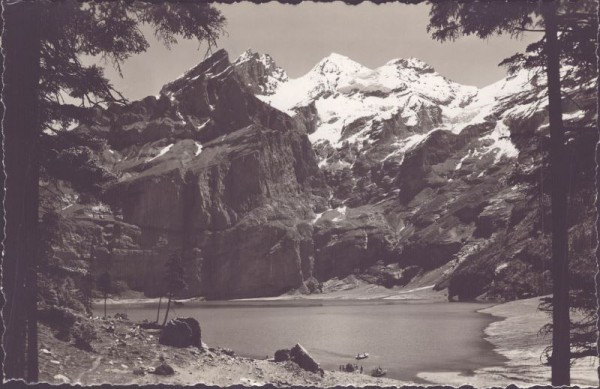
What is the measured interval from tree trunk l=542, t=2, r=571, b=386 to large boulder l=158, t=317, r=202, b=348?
1983 cm

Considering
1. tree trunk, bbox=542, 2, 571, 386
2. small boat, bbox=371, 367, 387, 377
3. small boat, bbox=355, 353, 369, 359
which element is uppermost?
tree trunk, bbox=542, 2, 571, 386

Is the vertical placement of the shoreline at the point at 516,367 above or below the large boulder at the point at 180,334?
below

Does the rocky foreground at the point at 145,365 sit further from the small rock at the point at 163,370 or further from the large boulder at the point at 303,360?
the large boulder at the point at 303,360

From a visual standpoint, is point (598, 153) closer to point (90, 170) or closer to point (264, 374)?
point (90, 170)

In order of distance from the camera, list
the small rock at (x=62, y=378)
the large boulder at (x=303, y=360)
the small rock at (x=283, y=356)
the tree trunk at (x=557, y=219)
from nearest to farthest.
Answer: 1. the tree trunk at (x=557, y=219)
2. the small rock at (x=62, y=378)
3. the large boulder at (x=303, y=360)
4. the small rock at (x=283, y=356)

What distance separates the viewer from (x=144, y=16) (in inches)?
469

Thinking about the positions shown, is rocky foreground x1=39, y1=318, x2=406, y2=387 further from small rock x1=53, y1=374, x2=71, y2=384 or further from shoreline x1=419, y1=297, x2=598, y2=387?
shoreline x1=419, y1=297, x2=598, y2=387

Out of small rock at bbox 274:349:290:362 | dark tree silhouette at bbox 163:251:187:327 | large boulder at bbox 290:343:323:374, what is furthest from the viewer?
dark tree silhouette at bbox 163:251:187:327

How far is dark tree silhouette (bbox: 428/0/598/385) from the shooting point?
11.0 metres

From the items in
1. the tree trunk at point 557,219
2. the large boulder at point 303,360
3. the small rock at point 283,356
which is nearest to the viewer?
the tree trunk at point 557,219

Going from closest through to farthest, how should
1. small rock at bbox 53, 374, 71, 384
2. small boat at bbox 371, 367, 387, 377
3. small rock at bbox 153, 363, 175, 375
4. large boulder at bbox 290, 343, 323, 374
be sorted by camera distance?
1. small rock at bbox 53, 374, 71, 384
2. small rock at bbox 153, 363, 175, 375
3. large boulder at bbox 290, 343, 323, 374
4. small boat at bbox 371, 367, 387, 377

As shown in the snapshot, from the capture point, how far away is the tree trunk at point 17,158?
8.76 metres

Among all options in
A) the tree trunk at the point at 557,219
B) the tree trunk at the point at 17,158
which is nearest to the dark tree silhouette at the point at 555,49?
the tree trunk at the point at 557,219

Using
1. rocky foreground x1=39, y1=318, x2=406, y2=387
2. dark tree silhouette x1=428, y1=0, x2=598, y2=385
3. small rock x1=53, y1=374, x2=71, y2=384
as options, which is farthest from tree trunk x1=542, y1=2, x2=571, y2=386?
small rock x1=53, y1=374, x2=71, y2=384
